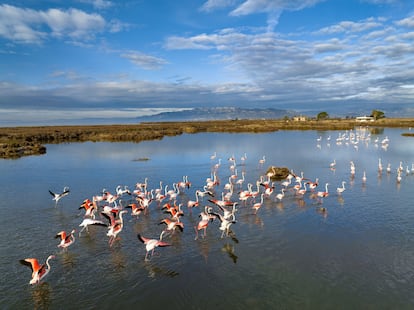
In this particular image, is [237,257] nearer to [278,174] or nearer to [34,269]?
[34,269]

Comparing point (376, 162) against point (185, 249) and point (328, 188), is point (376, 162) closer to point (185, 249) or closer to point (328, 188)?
point (328, 188)

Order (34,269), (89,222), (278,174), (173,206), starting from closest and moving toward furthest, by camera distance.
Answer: (34,269) < (89,222) < (173,206) < (278,174)

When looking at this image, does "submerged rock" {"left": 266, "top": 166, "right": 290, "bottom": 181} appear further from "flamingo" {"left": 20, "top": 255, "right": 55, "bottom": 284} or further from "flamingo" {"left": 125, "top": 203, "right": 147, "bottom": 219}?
"flamingo" {"left": 20, "top": 255, "right": 55, "bottom": 284}

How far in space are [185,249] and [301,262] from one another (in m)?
3.89

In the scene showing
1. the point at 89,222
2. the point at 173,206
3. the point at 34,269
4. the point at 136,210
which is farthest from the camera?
the point at 173,206

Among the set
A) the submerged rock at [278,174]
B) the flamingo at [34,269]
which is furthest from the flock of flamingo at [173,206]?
A: the submerged rock at [278,174]

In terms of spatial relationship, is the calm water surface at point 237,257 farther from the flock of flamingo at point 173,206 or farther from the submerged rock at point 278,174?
the submerged rock at point 278,174

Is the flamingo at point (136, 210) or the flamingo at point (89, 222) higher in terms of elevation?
the flamingo at point (89, 222)

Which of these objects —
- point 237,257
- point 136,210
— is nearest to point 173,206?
point 136,210

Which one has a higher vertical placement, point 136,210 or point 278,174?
point 136,210

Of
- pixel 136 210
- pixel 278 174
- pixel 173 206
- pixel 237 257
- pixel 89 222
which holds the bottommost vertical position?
pixel 237 257

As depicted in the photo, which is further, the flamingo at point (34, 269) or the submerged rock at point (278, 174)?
the submerged rock at point (278, 174)

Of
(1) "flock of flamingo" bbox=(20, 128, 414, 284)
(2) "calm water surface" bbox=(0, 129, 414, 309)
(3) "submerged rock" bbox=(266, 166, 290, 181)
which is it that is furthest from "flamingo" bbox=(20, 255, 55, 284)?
(3) "submerged rock" bbox=(266, 166, 290, 181)

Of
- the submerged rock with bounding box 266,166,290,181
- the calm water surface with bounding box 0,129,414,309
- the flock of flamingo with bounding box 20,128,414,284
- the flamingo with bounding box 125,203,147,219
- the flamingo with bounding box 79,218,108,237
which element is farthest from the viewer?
the submerged rock with bounding box 266,166,290,181
